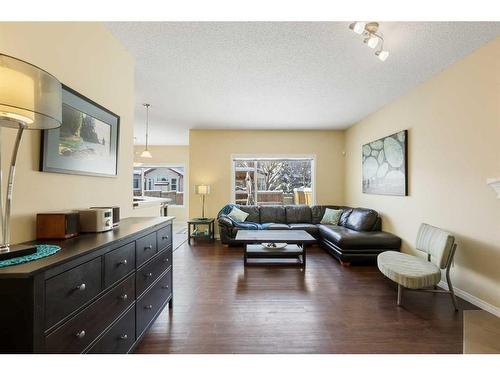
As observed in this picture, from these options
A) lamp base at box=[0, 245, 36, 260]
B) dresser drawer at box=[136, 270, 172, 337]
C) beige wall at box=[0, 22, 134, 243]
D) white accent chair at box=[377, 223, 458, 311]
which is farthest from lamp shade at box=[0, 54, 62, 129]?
white accent chair at box=[377, 223, 458, 311]

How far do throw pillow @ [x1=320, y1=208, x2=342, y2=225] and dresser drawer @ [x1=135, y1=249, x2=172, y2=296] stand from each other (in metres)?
3.91

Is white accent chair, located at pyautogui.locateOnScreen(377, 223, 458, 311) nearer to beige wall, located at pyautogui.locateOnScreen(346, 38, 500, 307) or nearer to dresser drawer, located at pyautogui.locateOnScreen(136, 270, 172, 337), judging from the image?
beige wall, located at pyautogui.locateOnScreen(346, 38, 500, 307)

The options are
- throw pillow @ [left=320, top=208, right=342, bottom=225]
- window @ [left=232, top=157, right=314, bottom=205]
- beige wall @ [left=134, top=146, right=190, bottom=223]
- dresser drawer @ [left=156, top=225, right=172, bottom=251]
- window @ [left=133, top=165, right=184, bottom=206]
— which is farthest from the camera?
window @ [left=133, top=165, right=184, bottom=206]

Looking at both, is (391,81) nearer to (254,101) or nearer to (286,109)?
(286,109)

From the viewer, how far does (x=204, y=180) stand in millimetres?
5883

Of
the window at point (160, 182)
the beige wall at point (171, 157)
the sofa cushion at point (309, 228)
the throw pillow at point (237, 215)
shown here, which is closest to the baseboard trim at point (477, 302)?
the sofa cushion at point (309, 228)

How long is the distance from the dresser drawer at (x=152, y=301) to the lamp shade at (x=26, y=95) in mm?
1296

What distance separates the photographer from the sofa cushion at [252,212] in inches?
218

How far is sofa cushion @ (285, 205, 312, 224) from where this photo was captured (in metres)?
5.53

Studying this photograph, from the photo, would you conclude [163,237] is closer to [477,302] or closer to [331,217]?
[477,302]

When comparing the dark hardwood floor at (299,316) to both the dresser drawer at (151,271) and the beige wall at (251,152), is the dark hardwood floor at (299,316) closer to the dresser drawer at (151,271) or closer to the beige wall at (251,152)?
the dresser drawer at (151,271)

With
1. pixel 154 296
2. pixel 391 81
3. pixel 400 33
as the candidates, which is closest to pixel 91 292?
pixel 154 296

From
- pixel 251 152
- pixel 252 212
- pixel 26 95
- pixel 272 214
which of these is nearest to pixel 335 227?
pixel 272 214
